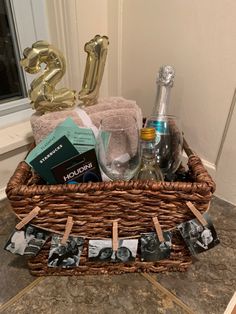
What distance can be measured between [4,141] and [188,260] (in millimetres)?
562

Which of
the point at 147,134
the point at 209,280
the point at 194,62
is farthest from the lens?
the point at 194,62

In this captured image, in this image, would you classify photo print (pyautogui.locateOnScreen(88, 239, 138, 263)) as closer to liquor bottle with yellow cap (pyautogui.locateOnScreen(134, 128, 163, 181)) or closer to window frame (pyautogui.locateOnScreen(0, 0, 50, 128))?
liquor bottle with yellow cap (pyautogui.locateOnScreen(134, 128, 163, 181))

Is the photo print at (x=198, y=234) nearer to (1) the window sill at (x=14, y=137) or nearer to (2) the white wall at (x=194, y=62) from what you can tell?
(2) the white wall at (x=194, y=62)

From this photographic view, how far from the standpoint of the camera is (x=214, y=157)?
761mm

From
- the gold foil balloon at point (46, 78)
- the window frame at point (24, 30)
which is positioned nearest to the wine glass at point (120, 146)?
the gold foil balloon at point (46, 78)

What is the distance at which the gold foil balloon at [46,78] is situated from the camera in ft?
1.90

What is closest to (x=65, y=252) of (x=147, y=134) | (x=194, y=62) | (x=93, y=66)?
(x=147, y=134)

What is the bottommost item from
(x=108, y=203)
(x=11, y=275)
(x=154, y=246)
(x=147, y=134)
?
(x=11, y=275)

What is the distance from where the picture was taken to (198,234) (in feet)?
1.71

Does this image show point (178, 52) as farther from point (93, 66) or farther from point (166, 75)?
point (93, 66)

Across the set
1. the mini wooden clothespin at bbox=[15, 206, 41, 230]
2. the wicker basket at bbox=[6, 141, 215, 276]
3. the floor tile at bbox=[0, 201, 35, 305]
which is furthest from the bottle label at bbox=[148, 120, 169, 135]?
the floor tile at bbox=[0, 201, 35, 305]

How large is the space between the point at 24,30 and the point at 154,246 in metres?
0.71

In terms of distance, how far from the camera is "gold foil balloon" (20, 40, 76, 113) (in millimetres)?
578

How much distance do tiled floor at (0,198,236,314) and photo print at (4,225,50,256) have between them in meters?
0.10
